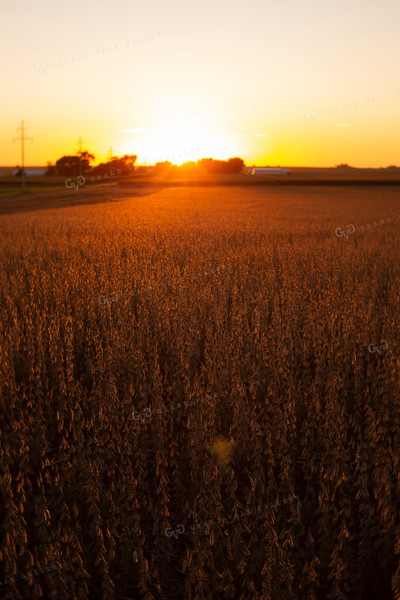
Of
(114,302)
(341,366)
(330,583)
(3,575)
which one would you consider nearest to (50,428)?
(3,575)

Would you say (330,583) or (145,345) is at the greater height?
(145,345)

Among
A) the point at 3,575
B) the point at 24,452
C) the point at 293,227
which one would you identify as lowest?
the point at 3,575

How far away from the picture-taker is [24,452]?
2670mm

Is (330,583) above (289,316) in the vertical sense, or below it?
below

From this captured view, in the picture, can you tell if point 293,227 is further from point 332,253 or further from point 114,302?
point 114,302

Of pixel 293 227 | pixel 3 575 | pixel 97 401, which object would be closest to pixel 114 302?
pixel 97 401

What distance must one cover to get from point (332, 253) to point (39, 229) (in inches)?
361

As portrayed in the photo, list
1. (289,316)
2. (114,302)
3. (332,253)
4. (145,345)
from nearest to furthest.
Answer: (145,345) → (289,316) → (114,302) → (332,253)

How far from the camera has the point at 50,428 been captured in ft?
11.0

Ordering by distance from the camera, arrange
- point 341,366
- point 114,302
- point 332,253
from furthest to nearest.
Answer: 1. point 332,253
2. point 114,302
3. point 341,366

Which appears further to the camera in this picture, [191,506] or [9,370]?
[9,370]

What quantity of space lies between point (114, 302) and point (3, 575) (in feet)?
13.0

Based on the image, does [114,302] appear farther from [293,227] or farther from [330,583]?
[293,227]

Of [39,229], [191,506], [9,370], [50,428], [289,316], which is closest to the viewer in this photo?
[191,506]
